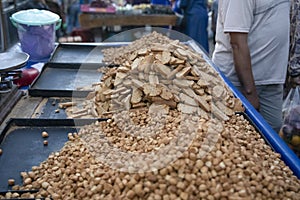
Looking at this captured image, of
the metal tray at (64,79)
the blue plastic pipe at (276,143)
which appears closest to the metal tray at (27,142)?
the metal tray at (64,79)

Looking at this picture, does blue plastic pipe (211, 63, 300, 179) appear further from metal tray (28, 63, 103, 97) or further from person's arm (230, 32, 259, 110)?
metal tray (28, 63, 103, 97)

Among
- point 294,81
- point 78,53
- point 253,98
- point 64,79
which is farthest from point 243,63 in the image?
point 78,53

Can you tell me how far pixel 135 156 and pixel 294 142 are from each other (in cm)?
131

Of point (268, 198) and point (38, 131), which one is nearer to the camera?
point (268, 198)

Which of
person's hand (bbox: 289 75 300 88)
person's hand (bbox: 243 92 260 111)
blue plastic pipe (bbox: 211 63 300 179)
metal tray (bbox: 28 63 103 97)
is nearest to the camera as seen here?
blue plastic pipe (bbox: 211 63 300 179)

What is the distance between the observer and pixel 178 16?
4.87 meters

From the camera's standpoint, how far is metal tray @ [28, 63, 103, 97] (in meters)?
2.01

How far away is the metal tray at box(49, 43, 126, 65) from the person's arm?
0.89 meters

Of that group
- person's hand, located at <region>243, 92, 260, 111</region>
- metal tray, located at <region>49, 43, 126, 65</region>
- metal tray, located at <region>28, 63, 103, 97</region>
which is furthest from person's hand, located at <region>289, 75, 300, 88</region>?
metal tray, located at <region>28, 63, 103, 97</region>

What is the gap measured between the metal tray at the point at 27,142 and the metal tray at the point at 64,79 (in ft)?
1.13

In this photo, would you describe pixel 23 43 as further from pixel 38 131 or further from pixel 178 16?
pixel 178 16

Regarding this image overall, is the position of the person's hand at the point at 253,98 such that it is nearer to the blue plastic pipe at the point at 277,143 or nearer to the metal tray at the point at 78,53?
the blue plastic pipe at the point at 277,143

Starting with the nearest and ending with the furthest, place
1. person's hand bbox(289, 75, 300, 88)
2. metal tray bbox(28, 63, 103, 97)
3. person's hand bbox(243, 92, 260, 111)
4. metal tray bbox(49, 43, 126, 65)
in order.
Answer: metal tray bbox(28, 63, 103, 97)
person's hand bbox(243, 92, 260, 111)
metal tray bbox(49, 43, 126, 65)
person's hand bbox(289, 75, 300, 88)

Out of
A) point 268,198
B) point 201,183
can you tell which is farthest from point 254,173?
point 201,183
